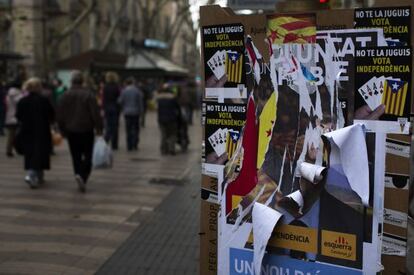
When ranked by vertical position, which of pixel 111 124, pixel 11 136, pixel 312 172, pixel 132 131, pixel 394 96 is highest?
pixel 394 96

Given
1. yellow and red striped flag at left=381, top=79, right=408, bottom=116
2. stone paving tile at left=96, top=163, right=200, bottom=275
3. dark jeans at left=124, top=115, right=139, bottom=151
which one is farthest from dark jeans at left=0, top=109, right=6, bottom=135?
yellow and red striped flag at left=381, top=79, right=408, bottom=116

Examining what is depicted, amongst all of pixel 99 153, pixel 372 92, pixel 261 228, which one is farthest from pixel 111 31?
pixel 372 92

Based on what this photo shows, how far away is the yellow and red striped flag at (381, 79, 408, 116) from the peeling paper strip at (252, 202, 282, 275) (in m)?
0.82

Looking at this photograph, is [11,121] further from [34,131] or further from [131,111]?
[34,131]

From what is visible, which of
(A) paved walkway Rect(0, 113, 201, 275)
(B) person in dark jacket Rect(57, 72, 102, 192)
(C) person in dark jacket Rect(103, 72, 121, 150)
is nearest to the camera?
(A) paved walkway Rect(0, 113, 201, 275)

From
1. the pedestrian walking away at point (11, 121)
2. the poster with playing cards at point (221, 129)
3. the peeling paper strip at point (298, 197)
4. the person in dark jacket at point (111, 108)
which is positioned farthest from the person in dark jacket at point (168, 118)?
the peeling paper strip at point (298, 197)

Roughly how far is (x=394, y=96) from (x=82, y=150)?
6982mm

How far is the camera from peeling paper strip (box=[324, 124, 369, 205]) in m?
3.13

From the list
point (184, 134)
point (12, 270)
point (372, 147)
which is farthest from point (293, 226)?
point (184, 134)

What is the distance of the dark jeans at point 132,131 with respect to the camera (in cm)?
1558

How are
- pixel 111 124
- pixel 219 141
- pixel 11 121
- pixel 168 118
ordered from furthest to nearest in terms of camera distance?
pixel 111 124 → pixel 168 118 → pixel 11 121 → pixel 219 141

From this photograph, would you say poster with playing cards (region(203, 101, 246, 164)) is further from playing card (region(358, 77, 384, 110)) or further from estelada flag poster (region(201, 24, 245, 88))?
playing card (region(358, 77, 384, 110))

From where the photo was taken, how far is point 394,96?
3117 millimetres

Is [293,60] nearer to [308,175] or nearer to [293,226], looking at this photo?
[308,175]
